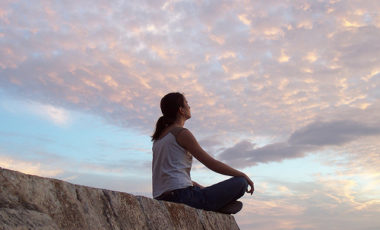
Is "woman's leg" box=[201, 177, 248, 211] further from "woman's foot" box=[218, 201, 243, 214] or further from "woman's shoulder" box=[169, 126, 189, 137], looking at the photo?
"woman's shoulder" box=[169, 126, 189, 137]

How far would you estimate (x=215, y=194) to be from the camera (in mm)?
4707

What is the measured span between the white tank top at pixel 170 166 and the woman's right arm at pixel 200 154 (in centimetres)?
9

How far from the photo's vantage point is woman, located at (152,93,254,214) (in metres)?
4.54

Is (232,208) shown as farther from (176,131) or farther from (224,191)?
(176,131)

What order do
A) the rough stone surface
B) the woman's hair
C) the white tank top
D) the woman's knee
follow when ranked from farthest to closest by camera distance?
1. the woman's hair
2. the woman's knee
3. the white tank top
4. the rough stone surface

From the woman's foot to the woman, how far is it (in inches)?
3.3

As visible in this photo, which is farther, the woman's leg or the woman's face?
the woman's face

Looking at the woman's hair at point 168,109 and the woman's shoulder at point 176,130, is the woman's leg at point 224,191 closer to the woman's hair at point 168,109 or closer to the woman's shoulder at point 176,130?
the woman's shoulder at point 176,130

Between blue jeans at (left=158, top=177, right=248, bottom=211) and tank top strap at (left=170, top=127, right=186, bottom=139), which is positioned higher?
tank top strap at (left=170, top=127, right=186, bottom=139)

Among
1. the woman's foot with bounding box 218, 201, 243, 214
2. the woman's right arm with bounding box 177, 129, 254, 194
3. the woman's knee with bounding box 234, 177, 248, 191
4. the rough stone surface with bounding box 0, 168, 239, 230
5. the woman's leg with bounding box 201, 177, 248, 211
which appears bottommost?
the rough stone surface with bounding box 0, 168, 239, 230

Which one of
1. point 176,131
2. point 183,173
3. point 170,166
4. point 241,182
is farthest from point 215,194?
point 176,131

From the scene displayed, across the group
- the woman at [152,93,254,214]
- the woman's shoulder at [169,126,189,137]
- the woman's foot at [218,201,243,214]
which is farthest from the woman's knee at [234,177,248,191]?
the woman's shoulder at [169,126,189,137]

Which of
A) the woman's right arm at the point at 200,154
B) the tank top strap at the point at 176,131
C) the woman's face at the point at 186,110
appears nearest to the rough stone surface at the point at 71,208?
the woman's right arm at the point at 200,154

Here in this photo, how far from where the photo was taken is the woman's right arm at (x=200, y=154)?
179 inches
